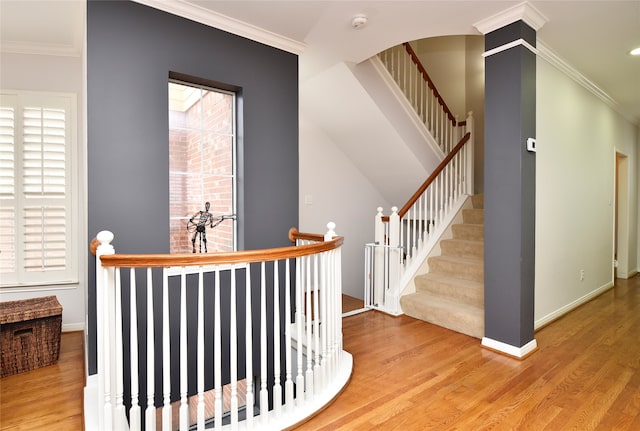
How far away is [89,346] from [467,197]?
4.25 meters

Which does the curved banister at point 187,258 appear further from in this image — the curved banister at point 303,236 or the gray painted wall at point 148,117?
the curved banister at point 303,236

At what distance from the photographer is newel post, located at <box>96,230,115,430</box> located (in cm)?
167

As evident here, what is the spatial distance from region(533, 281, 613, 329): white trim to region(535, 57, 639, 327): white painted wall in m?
0.01

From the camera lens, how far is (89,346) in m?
2.33

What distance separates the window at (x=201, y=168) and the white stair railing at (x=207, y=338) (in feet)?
1.18

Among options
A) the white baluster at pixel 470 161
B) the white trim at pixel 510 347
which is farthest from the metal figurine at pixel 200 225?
the white baluster at pixel 470 161

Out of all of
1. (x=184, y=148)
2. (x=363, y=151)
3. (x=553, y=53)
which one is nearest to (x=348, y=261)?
(x=363, y=151)

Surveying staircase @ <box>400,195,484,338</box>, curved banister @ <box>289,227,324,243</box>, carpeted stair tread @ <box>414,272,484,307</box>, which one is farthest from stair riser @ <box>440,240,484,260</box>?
curved banister @ <box>289,227,324,243</box>

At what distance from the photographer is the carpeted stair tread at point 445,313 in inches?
125

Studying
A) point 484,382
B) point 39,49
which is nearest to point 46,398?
point 484,382

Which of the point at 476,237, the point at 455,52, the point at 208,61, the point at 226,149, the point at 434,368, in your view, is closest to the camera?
the point at 434,368

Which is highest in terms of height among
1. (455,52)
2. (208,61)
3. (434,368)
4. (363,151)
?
(455,52)

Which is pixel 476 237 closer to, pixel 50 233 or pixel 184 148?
pixel 184 148

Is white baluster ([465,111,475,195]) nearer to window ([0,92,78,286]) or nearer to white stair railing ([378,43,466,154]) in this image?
white stair railing ([378,43,466,154])
